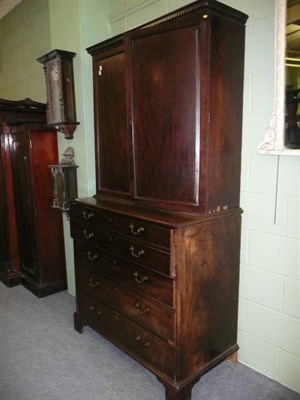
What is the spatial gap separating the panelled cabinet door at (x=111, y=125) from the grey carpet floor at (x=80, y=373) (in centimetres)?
113

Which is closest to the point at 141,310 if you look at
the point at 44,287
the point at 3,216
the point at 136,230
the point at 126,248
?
the point at 126,248

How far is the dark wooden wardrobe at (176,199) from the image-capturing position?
5.19ft

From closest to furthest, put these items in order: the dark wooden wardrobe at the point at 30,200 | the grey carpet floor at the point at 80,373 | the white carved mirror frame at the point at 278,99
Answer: the white carved mirror frame at the point at 278,99
the grey carpet floor at the point at 80,373
the dark wooden wardrobe at the point at 30,200

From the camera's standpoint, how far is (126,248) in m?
1.83

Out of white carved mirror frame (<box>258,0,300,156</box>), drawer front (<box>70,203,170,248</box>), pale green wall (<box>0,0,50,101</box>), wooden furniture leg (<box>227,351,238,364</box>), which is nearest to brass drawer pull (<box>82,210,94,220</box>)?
drawer front (<box>70,203,170,248</box>)

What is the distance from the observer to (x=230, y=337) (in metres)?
1.96

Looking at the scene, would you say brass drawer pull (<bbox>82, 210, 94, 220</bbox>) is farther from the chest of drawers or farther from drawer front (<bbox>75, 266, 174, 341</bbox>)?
drawer front (<bbox>75, 266, 174, 341</bbox>)

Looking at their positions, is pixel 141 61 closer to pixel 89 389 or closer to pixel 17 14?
pixel 89 389

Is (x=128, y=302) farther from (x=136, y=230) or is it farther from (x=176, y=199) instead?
(x=176, y=199)

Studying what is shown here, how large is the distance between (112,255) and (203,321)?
0.66 meters

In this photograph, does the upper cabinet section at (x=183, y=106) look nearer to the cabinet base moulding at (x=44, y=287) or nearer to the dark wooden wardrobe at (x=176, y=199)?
the dark wooden wardrobe at (x=176, y=199)

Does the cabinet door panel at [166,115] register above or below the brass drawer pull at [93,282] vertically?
above

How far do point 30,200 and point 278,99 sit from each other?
2290 millimetres

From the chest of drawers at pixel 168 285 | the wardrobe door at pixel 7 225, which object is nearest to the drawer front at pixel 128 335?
the chest of drawers at pixel 168 285
